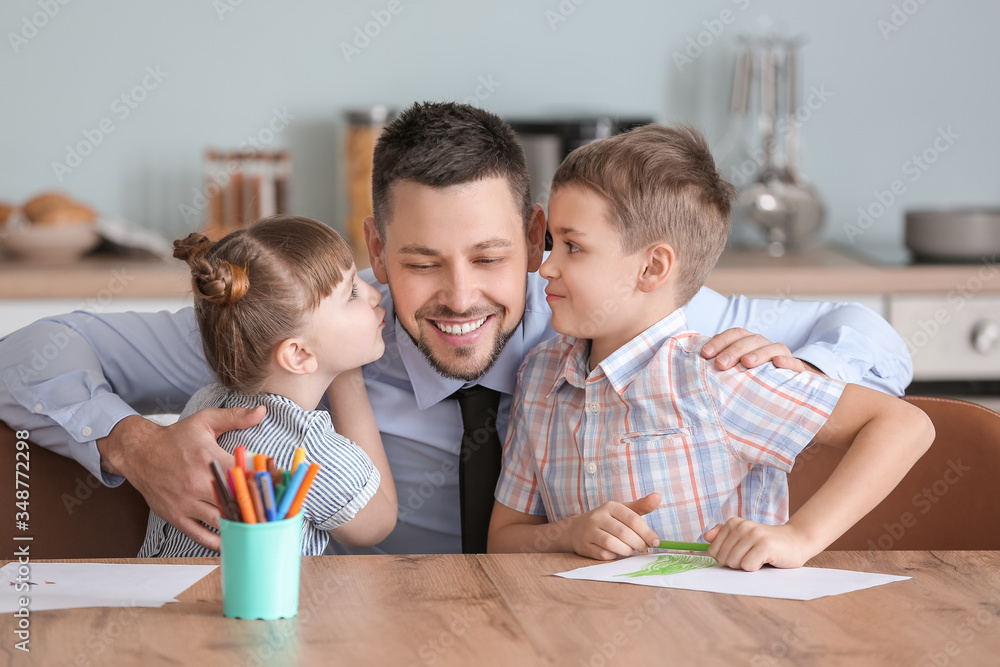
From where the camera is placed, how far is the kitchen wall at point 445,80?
8.71 feet

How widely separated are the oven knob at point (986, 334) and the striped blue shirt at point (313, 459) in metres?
1.71

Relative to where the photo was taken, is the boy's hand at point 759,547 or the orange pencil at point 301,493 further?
the boy's hand at point 759,547

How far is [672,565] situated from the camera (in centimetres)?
98

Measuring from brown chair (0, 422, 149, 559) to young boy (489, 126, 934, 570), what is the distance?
0.48 metres

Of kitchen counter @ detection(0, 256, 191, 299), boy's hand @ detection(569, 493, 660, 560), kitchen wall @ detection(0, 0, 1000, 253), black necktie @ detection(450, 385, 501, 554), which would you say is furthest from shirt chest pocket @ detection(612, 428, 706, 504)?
kitchen wall @ detection(0, 0, 1000, 253)

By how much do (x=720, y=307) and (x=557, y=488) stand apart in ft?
1.52

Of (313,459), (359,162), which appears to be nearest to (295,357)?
(313,459)

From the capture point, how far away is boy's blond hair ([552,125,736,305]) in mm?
1174

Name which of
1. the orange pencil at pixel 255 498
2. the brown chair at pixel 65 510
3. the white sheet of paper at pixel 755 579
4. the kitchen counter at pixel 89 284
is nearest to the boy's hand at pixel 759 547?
the white sheet of paper at pixel 755 579

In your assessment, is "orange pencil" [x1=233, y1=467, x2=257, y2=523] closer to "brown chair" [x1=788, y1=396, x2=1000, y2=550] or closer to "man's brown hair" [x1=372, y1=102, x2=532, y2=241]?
"man's brown hair" [x1=372, y1=102, x2=532, y2=241]

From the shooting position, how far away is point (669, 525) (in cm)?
116

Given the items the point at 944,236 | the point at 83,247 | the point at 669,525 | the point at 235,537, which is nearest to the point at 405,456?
the point at 669,525

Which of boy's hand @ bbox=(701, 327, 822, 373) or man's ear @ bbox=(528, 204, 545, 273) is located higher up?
man's ear @ bbox=(528, 204, 545, 273)

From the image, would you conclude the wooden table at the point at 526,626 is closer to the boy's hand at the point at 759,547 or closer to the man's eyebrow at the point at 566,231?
the boy's hand at the point at 759,547
